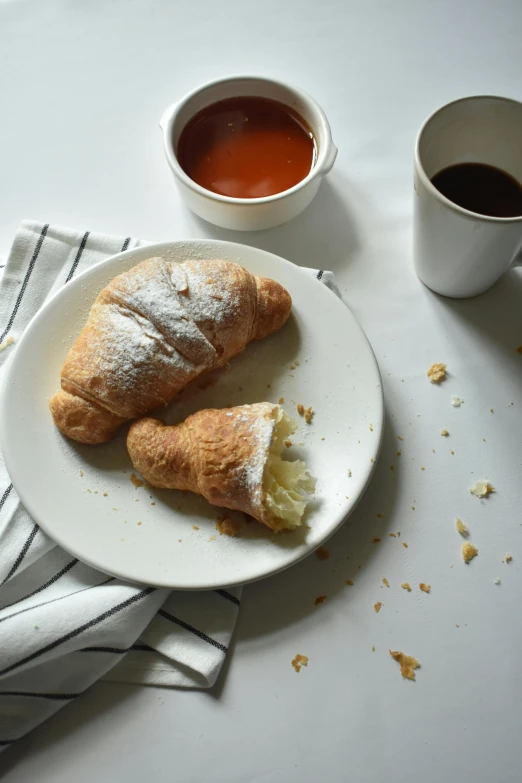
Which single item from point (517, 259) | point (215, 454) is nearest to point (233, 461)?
point (215, 454)

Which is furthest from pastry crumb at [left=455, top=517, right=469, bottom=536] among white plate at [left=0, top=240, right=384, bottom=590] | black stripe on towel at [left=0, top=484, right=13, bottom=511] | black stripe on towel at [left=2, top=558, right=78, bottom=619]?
black stripe on towel at [left=0, top=484, right=13, bottom=511]

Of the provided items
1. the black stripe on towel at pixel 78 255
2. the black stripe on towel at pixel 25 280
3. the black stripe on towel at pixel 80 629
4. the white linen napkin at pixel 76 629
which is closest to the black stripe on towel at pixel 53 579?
the white linen napkin at pixel 76 629

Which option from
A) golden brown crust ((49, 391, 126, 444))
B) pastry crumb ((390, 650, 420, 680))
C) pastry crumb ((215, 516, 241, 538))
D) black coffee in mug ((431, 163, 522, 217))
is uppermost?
black coffee in mug ((431, 163, 522, 217))

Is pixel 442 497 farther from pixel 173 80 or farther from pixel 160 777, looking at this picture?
pixel 173 80

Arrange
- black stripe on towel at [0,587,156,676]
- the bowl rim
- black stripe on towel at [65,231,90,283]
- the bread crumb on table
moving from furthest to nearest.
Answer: black stripe on towel at [65,231,90,283]
the bowl rim
the bread crumb on table
black stripe on towel at [0,587,156,676]

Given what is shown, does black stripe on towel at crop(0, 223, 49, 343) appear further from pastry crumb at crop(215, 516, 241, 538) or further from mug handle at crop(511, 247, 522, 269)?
mug handle at crop(511, 247, 522, 269)

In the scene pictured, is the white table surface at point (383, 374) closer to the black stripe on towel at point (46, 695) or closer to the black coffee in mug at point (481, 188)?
the black stripe on towel at point (46, 695)

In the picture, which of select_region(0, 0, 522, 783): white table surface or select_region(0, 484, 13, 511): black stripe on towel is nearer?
select_region(0, 0, 522, 783): white table surface
